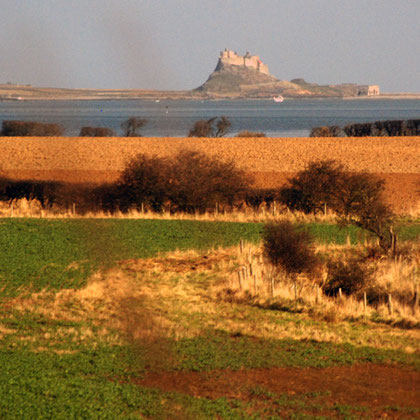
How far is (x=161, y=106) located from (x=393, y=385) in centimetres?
970

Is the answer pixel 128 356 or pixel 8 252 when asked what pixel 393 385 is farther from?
pixel 8 252

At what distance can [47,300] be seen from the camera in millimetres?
17219

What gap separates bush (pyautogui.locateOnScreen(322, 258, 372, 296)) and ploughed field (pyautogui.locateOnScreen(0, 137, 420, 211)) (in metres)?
16.4

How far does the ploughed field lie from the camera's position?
143 ft

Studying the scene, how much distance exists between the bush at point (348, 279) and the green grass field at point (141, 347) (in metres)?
2.59

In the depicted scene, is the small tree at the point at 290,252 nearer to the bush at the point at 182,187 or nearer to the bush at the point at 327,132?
the bush at the point at 182,187

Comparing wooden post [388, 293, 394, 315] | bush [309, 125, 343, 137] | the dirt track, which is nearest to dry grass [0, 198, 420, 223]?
wooden post [388, 293, 394, 315]

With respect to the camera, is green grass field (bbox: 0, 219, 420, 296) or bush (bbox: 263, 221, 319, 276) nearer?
green grass field (bbox: 0, 219, 420, 296)

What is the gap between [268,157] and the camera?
5944 centimetres

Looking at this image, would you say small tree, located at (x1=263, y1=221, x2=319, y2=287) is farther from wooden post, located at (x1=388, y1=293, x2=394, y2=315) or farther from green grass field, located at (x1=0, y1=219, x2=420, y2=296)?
wooden post, located at (x1=388, y1=293, x2=394, y2=315)

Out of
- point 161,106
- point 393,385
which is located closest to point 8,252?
Result: point 393,385

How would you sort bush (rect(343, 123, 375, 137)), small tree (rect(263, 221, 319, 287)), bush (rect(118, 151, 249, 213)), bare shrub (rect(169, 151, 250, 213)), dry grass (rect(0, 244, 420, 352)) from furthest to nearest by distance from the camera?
bush (rect(343, 123, 375, 137))
bush (rect(118, 151, 249, 213))
bare shrub (rect(169, 151, 250, 213))
small tree (rect(263, 221, 319, 287))
dry grass (rect(0, 244, 420, 352))

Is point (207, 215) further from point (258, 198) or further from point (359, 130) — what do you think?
point (359, 130)

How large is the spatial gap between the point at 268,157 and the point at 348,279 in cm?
4168
